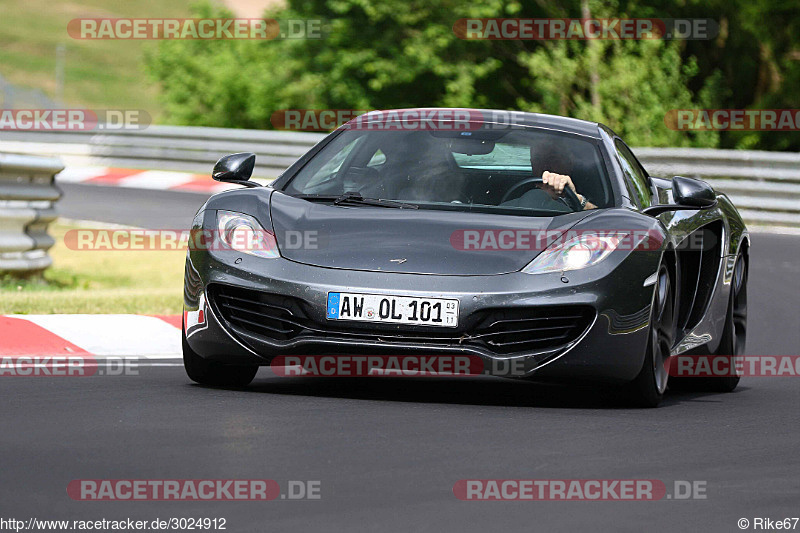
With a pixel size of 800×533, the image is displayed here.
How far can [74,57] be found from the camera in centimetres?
13612

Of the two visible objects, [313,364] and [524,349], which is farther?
[313,364]

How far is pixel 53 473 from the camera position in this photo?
468cm

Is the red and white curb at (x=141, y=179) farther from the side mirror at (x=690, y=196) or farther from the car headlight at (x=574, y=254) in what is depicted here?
the car headlight at (x=574, y=254)

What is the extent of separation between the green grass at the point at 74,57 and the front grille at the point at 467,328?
3993 inches

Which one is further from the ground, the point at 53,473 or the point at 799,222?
the point at 53,473

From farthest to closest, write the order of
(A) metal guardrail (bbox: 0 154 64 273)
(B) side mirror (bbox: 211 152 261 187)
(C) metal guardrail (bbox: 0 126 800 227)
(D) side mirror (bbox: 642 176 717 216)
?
(C) metal guardrail (bbox: 0 126 800 227)
(A) metal guardrail (bbox: 0 154 64 273)
(B) side mirror (bbox: 211 152 261 187)
(D) side mirror (bbox: 642 176 717 216)

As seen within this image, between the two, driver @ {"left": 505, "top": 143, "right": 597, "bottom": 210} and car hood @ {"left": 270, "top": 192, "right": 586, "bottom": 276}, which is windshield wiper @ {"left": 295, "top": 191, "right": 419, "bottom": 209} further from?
driver @ {"left": 505, "top": 143, "right": 597, "bottom": 210}

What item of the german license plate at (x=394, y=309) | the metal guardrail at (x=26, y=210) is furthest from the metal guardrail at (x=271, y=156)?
the german license plate at (x=394, y=309)

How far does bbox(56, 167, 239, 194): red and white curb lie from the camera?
67.7 feet

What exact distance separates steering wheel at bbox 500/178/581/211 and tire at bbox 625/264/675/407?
1.79ft

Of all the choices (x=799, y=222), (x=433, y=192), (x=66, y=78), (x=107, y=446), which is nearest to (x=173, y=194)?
(x=799, y=222)

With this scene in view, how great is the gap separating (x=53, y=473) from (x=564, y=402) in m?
2.87

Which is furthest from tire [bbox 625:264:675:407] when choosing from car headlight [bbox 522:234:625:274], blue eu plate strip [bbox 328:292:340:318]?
blue eu plate strip [bbox 328:292:340:318]

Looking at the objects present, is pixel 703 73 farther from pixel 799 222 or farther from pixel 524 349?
pixel 524 349
